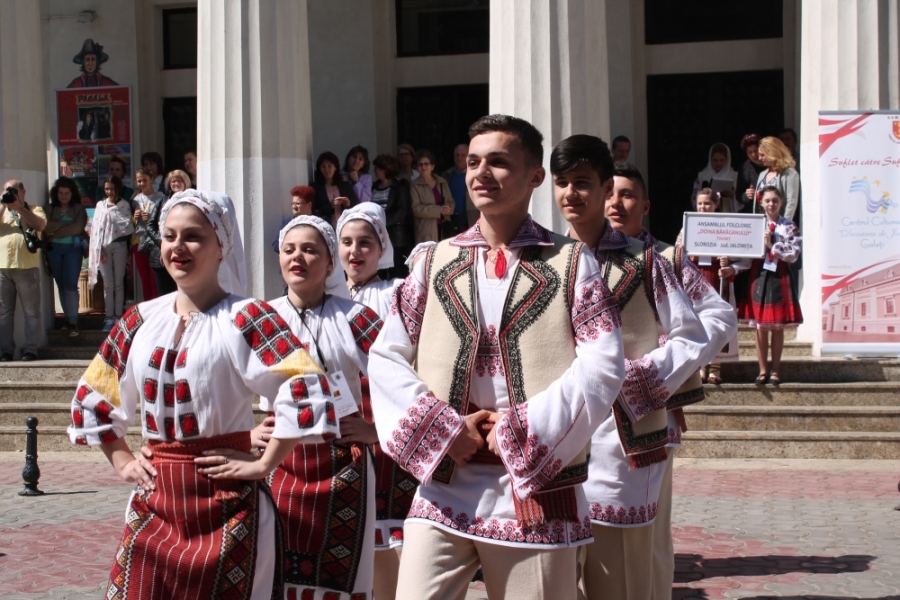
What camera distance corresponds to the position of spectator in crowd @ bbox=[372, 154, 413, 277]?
13.4 meters

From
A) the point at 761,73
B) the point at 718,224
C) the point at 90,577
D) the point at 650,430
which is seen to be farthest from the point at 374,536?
the point at 761,73

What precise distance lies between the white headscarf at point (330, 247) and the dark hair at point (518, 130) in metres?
1.54

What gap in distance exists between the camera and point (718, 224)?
415 inches

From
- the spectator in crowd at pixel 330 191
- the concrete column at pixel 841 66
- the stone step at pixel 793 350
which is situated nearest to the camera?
the concrete column at pixel 841 66

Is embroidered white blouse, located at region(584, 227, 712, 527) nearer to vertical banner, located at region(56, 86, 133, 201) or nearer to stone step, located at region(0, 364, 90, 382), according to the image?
stone step, located at region(0, 364, 90, 382)

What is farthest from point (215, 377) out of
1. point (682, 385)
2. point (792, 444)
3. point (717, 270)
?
point (717, 270)

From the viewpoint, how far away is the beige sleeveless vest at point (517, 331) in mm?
3561

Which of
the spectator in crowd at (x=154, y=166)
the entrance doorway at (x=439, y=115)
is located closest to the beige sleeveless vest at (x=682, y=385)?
the spectator in crowd at (x=154, y=166)

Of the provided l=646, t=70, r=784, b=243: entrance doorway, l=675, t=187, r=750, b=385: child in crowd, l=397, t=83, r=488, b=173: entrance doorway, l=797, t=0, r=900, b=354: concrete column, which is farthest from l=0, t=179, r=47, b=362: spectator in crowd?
l=797, t=0, r=900, b=354: concrete column

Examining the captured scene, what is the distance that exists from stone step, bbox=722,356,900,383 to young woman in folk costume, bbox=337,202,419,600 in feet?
20.2

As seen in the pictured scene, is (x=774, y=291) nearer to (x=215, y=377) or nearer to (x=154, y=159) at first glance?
(x=154, y=159)

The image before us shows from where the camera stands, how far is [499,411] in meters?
3.62

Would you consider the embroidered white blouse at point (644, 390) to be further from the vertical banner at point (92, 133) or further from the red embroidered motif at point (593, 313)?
the vertical banner at point (92, 133)

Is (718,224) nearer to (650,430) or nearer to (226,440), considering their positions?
(650,430)
